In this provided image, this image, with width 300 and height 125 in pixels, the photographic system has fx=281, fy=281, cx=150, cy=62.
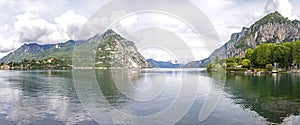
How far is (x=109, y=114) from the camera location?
29.0 metres

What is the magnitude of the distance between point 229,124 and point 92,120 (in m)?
12.5

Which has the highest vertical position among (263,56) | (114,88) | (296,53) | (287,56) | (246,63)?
(296,53)

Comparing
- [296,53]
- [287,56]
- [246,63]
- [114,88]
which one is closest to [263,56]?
[246,63]

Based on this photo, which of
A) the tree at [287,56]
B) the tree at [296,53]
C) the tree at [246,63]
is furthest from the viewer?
the tree at [246,63]

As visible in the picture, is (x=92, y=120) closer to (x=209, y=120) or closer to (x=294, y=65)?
(x=209, y=120)

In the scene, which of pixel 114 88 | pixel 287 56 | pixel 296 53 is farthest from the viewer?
pixel 287 56

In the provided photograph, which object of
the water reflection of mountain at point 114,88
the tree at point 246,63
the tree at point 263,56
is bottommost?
the water reflection of mountain at point 114,88

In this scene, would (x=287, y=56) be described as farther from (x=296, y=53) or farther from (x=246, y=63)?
(x=246, y=63)

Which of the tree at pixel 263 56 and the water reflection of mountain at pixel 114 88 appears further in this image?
the tree at pixel 263 56

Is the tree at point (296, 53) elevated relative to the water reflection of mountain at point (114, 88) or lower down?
elevated

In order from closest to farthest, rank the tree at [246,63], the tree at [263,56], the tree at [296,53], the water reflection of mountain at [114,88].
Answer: the water reflection of mountain at [114,88] → the tree at [296,53] → the tree at [263,56] → the tree at [246,63]

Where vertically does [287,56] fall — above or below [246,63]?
above

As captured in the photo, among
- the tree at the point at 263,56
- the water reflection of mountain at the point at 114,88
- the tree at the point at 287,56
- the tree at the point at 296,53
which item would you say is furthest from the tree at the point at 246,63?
the water reflection of mountain at the point at 114,88

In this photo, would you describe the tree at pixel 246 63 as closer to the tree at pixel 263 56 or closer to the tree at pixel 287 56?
the tree at pixel 263 56
